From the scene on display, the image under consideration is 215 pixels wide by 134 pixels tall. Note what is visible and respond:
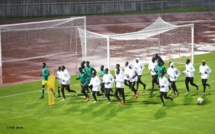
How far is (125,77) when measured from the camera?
91.6ft

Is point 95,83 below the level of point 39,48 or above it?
below

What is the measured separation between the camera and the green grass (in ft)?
71.1

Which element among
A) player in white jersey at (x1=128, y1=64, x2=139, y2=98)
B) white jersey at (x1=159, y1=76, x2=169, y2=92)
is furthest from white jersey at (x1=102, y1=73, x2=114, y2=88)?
white jersey at (x1=159, y1=76, x2=169, y2=92)

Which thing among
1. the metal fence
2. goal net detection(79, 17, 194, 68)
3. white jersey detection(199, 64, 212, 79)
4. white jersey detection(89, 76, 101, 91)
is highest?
the metal fence

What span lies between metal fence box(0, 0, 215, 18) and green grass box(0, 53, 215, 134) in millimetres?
29268

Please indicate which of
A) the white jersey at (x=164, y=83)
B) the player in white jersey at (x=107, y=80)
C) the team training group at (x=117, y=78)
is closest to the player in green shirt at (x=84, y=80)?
the team training group at (x=117, y=78)

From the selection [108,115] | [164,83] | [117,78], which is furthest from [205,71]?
[108,115]

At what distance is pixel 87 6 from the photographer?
204 feet

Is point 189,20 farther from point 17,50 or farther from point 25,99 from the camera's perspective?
point 25,99

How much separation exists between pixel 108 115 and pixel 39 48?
74.0ft

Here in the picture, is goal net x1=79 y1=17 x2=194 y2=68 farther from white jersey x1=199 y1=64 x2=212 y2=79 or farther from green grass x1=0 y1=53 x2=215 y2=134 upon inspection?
white jersey x1=199 y1=64 x2=212 y2=79

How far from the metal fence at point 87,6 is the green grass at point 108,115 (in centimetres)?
2927

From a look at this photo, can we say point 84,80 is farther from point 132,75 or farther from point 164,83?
point 164,83

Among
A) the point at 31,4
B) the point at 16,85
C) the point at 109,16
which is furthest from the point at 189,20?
the point at 16,85
